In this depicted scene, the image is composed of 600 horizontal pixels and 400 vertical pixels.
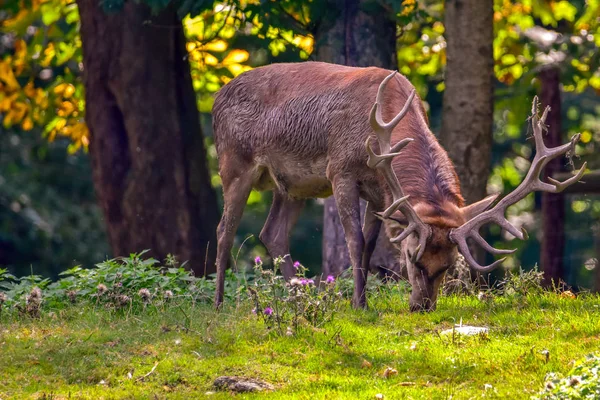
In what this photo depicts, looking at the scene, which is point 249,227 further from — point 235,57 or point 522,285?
point 522,285

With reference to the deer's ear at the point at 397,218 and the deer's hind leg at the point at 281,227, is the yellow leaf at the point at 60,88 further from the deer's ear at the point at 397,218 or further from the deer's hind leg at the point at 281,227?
the deer's ear at the point at 397,218

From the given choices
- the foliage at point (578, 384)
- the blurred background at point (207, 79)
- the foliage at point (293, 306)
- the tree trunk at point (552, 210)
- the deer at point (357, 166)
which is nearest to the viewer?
the foliage at point (578, 384)

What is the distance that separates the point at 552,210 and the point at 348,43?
176 inches

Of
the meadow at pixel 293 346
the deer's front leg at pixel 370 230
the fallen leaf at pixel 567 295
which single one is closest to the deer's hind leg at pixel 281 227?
the deer's front leg at pixel 370 230

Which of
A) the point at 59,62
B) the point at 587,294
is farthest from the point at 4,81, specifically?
the point at 587,294

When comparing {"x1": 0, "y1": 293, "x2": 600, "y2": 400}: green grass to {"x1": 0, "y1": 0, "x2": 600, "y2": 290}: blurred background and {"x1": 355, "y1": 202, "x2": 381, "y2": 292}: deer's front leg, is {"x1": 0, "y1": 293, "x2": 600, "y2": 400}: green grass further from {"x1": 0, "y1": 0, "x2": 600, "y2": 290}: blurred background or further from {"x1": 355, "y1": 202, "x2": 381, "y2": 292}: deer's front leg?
{"x1": 0, "y1": 0, "x2": 600, "y2": 290}: blurred background

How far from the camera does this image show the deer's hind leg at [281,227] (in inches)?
401

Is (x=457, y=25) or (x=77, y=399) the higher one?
(x=457, y=25)

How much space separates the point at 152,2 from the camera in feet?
38.4

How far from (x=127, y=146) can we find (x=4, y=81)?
136 inches

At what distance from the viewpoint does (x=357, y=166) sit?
909 centimetres

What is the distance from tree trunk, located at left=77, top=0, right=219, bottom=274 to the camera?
44.3 feet

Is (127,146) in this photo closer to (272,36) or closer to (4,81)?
(272,36)

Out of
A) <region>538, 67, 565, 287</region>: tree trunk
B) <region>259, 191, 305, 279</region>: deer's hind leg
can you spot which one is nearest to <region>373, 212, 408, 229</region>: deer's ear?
<region>259, 191, 305, 279</region>: deer's hind leg
